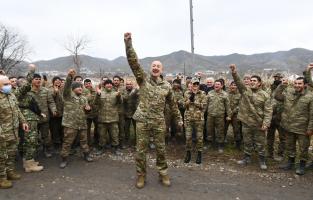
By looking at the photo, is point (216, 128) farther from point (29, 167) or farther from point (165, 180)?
point (29, 167)

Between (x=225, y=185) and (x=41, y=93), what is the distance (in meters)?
4.67

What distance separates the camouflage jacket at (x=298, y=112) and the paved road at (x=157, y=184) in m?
1.03

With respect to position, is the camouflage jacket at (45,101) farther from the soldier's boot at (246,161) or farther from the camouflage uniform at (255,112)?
the soldier's boot at (246,161)

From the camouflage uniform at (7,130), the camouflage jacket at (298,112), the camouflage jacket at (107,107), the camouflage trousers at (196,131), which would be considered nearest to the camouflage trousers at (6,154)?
the camouflage uniform at (7,130)

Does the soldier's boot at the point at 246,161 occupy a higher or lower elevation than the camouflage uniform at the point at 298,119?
lower

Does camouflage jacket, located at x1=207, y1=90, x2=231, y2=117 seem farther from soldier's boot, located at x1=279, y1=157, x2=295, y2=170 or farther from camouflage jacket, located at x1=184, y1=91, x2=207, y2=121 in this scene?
soldier's boot, located at x1=279, y1=157, x2=295, y2=170

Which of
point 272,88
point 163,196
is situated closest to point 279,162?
point 272,88

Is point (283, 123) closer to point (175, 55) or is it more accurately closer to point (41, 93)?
point (41, 93)

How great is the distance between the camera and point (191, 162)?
274 inches

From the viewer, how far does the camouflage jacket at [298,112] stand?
5.98 meters

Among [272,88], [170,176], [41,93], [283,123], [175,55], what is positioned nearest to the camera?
[170,176]

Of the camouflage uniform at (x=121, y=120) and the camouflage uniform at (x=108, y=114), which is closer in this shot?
the camouflage uniform at (x=108, y=114)

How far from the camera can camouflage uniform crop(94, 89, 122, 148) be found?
7379 millimetres

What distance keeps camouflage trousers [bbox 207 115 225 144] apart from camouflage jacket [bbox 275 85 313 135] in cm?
162
